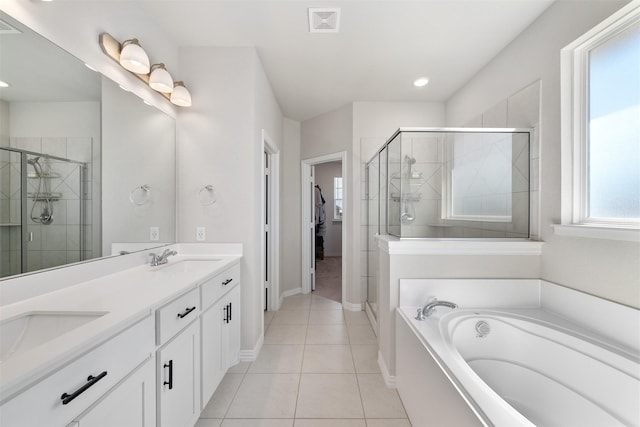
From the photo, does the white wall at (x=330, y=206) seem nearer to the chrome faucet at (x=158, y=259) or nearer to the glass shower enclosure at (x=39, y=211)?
the chrome faucet at (x=158, y=259)

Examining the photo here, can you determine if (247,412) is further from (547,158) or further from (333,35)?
(333,35)

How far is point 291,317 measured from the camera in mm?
2986

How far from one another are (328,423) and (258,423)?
16.5 inches

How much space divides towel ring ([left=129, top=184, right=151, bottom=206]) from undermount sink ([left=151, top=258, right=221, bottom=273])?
1.57 ft

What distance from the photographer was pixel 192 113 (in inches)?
85.0

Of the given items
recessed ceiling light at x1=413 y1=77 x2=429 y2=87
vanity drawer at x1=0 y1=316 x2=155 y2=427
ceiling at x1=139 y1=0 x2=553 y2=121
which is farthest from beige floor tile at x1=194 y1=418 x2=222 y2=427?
recessed ceiling light at x1=413 y1=77 x2=429 y2=87

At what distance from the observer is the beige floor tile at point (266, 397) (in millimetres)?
1582

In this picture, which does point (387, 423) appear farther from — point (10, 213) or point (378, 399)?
point (10, 213)

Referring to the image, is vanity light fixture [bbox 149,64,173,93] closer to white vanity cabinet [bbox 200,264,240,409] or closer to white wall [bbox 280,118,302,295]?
white vanity cabinet [bbox 200,264,240,409]

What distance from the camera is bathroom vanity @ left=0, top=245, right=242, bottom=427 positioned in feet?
2.13

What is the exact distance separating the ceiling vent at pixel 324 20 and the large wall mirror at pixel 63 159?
136cm

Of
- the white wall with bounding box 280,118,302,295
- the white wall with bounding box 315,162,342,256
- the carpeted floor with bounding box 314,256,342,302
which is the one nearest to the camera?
the white wall with bounding box 280,118,302,295

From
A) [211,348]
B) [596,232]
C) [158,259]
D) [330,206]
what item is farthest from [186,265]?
[330,206]

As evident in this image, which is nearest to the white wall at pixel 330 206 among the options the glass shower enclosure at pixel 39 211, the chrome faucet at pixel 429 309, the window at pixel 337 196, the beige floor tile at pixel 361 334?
the window at pixel 337 196
